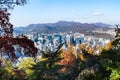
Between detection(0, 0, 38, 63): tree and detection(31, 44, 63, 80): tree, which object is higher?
detection(0, 0, 38, 63): tree

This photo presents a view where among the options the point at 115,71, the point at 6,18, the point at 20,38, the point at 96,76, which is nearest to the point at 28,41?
the point at 20,38

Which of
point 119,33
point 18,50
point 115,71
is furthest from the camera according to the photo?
point 119,33

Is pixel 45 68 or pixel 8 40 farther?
pixel 45 68

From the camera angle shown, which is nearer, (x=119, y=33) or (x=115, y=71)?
(x=115, y=71)

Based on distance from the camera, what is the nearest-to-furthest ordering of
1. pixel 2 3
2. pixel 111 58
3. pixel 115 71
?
pixel 2 3
pixel 115 71
pixel 111 58

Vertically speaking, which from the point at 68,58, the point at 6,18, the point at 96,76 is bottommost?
the point at 68,58

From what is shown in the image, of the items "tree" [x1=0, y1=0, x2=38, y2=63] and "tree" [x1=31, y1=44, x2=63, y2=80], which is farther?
"tree" [x1=31, y1=44, x2=63, y2=80]

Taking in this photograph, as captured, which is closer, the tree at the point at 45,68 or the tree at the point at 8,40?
the tree at the point at 8,40

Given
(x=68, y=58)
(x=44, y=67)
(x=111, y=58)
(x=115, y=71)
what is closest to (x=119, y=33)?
(x=111, y=58)

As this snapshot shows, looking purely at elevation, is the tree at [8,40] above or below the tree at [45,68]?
above

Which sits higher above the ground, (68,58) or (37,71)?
(37,71)

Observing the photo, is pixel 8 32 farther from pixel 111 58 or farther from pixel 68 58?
pixel 68 58
